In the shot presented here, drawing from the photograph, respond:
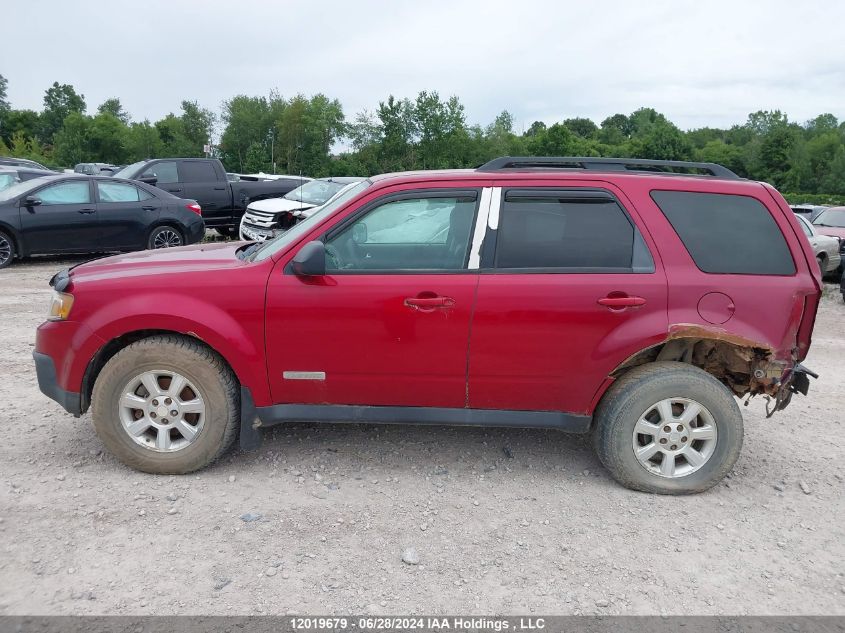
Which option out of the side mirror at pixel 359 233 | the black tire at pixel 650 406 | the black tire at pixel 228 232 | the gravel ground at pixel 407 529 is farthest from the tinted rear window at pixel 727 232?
the black tire at pixel 228 232

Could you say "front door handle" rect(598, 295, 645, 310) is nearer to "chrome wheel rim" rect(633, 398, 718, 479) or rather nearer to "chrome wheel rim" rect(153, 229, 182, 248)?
"chrome wheel rim" rect(633, 398, 718, 479)

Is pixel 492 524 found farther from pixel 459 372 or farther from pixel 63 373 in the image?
pixel 63 373

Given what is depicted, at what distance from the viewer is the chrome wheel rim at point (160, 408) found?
12.6ft

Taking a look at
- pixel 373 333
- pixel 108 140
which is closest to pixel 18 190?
pixel 373 333

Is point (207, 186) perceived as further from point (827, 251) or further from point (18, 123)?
point (18, 123)

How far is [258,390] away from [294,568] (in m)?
1.14

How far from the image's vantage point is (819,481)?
4133 millimetres

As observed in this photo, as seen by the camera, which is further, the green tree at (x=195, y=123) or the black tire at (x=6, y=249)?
the green tree at (x=195, y=123)

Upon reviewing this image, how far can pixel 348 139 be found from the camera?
190ft

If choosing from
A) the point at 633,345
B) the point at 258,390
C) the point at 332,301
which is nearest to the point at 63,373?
the point at 258,390

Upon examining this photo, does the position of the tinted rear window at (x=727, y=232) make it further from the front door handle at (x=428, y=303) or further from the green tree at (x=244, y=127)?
the green tree at (x=244, y=127)

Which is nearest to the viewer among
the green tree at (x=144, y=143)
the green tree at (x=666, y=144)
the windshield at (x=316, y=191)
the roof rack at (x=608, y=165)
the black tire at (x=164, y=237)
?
the roof rack at (x=608, y=165)

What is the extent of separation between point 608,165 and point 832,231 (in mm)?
12527

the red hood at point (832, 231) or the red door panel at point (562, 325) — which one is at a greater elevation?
the red door panel at point (562, 325)
